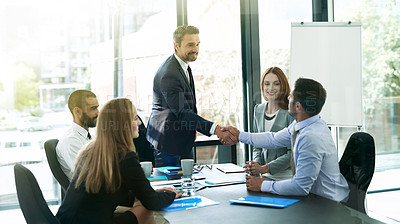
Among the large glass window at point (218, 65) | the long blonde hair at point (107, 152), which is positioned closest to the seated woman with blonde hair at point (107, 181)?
the long blonde hair at point (107, 152)

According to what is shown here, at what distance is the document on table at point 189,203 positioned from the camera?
1811mm

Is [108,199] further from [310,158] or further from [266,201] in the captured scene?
[310,158]

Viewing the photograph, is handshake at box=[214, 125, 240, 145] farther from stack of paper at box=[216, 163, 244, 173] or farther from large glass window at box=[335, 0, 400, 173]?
large glass window at box=[335, 0, 400, 173]

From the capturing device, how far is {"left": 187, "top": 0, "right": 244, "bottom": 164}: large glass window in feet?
15.5

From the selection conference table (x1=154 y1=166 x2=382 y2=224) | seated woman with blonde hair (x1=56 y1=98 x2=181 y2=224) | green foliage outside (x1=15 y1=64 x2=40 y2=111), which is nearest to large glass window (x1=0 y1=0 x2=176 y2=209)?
green foliage outside (x1=15 y1=64 x2=40 y2=111)

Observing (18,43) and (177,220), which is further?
(18,43)

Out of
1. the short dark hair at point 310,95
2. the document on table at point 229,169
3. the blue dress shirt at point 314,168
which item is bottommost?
the document on table at point 229,169

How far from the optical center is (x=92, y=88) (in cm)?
435

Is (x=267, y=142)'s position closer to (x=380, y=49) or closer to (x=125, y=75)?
(x=380, y=49)

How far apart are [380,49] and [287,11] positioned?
1323 mm

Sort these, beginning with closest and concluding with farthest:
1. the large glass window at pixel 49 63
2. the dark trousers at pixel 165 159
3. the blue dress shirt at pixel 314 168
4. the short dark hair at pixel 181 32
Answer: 1. the blue dress shirt at pixel 314 168
2. the dark trousers at pixel 165 159
3. the short dark hair at pixel 181 32
4. the large glass window at pixel 49 63

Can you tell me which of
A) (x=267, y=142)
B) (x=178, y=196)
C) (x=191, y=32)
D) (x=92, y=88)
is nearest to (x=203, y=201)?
(x=178, y=196)

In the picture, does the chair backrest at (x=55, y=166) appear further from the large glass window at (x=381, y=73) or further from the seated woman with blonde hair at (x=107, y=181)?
the large glass window at (x=381, y=73)

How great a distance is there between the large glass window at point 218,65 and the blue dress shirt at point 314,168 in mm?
2481
